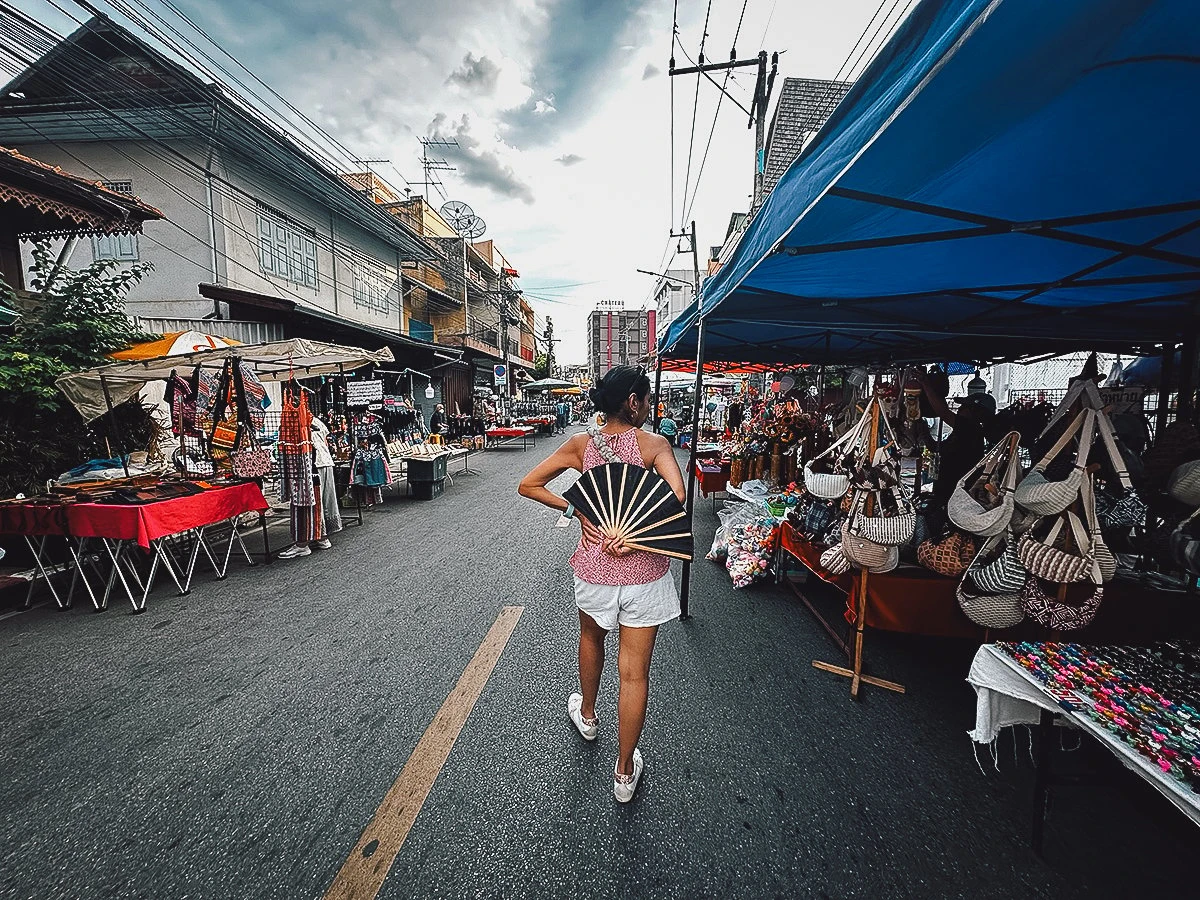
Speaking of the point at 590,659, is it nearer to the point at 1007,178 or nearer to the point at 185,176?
the point at 1007,178

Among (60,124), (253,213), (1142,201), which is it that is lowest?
(1142,201)

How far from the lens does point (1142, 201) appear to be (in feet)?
7.15

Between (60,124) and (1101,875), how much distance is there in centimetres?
1722

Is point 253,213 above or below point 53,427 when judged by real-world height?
above

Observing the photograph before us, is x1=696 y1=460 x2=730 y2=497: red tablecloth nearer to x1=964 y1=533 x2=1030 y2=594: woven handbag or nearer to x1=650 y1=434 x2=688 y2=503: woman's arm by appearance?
x1=964 y1=533 x2=1030 y2=594: woven handbag

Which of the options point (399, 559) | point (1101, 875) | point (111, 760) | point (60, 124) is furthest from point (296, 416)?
point (60, 124)

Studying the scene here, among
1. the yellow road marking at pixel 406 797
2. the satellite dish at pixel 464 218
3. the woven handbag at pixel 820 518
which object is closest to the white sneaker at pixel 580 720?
the yellow road marking at pixel 406 797

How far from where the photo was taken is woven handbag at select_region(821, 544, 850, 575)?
308cm

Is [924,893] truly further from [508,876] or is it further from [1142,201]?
[1142,201]

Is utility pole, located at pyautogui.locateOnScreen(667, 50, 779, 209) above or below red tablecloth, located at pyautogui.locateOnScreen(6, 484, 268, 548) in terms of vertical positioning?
above

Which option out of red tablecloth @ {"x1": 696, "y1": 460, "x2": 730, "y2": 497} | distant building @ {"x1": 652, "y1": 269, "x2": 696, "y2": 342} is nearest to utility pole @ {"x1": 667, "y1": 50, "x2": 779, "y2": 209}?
red tablecloth @ {"x1": 696, "y1": 460, "x2": 730, "y2": 497}

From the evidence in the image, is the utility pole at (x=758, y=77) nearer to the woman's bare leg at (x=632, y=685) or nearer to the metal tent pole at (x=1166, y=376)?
the metal tent pole at (x=1166, y=376)

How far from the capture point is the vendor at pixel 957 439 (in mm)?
3691

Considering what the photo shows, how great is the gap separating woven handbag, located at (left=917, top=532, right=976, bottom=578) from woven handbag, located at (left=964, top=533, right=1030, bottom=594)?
0.41 feet
